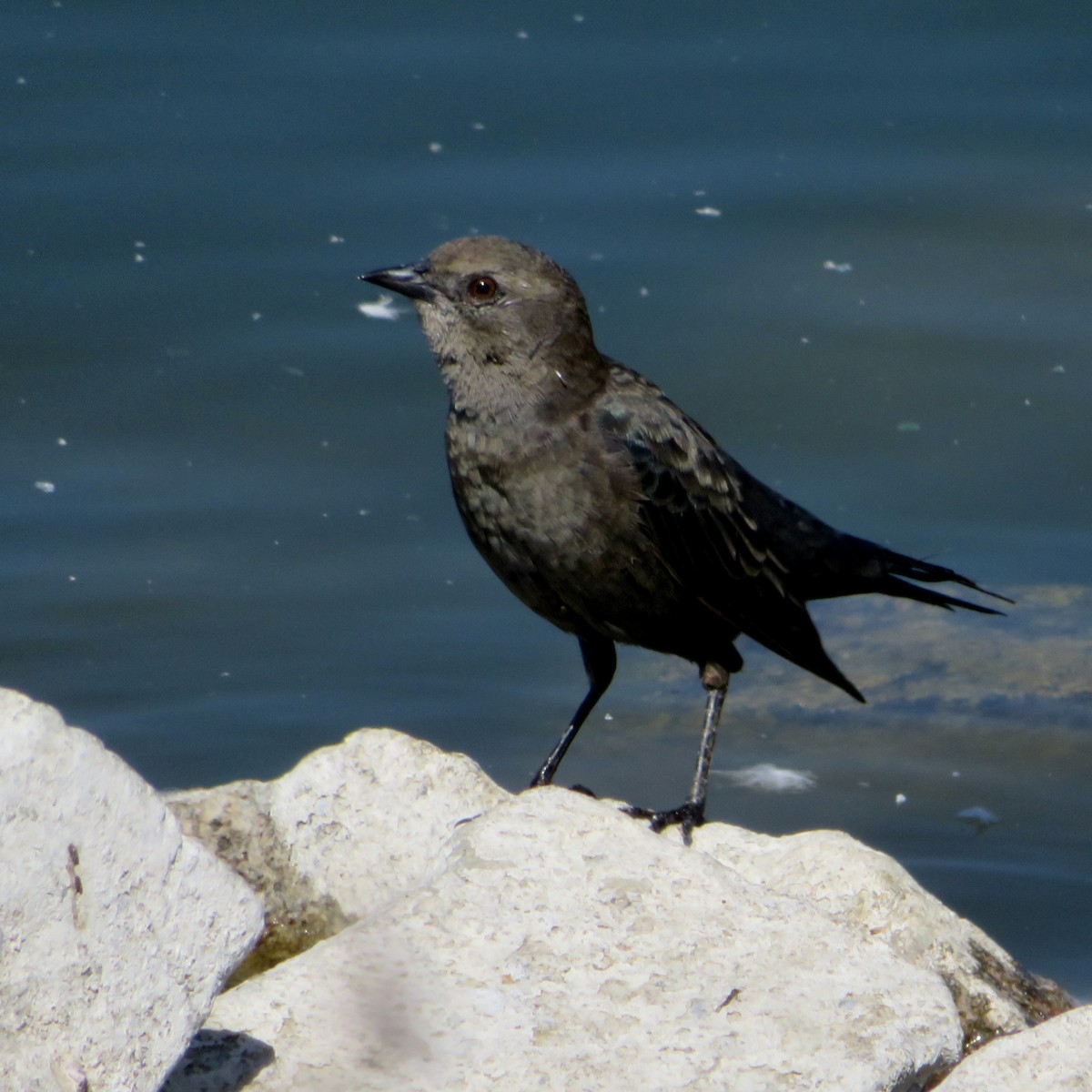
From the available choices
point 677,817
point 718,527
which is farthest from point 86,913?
point 718,527

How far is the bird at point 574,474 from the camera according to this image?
4500mm

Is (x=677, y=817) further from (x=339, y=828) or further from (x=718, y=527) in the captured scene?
(x=339, y=828)

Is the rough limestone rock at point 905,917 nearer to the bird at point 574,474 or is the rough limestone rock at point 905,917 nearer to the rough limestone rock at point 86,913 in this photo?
the bird at point 574,474

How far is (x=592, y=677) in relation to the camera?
5199mm

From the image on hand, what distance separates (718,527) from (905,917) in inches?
48.1

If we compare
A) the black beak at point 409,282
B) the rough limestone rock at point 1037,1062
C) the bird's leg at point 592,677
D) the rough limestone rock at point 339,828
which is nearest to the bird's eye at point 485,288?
the black beak at point 409,282

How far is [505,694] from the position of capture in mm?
6781

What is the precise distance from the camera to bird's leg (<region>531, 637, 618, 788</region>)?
5.12 m

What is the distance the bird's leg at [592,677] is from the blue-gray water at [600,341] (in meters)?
1.04

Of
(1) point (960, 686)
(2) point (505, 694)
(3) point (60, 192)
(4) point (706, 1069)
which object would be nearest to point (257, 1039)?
(4) point (706, 1069)

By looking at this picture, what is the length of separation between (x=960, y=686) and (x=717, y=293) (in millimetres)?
2362

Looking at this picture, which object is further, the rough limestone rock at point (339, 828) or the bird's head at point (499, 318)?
the bird's head at point (499, 318)

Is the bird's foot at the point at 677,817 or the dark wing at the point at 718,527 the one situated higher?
the dark wing at the point at 718,527

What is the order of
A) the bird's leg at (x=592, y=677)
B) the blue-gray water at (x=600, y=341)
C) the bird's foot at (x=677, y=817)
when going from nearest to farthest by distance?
→ the bird's foot at (x=677, y=817) < the bird's leg at (x=592, y=677) < the blue-gray water at (x=600, y=341)
